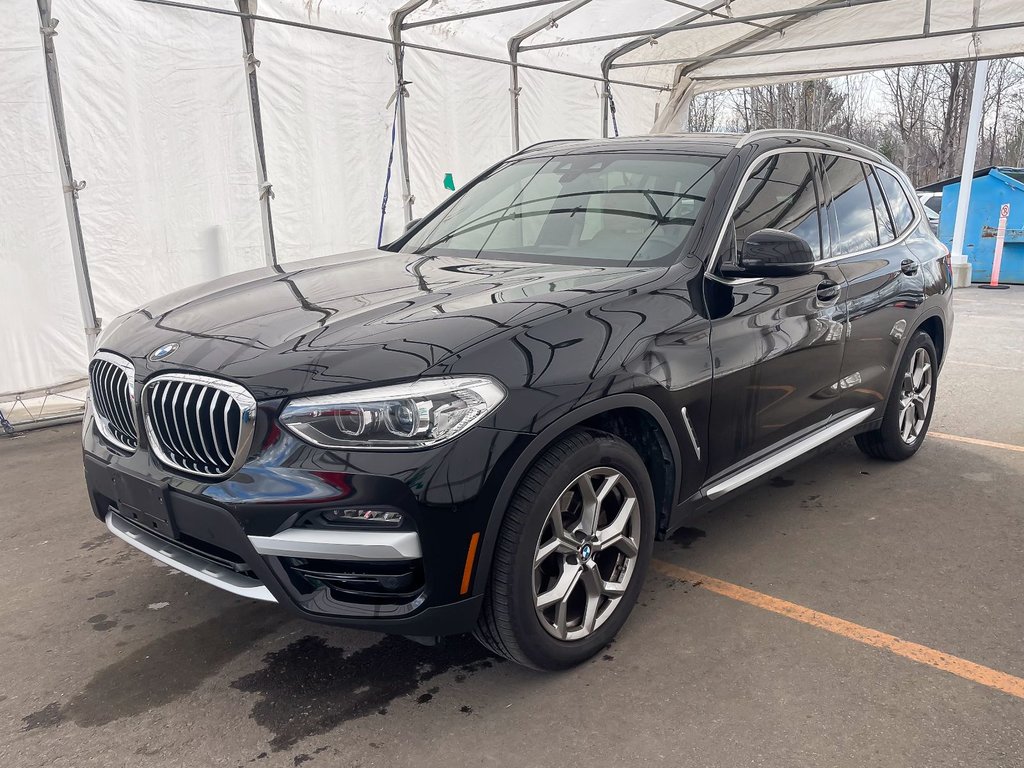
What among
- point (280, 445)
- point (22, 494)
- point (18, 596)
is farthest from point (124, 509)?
point (22, 494)

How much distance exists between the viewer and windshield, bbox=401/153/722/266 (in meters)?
3.25

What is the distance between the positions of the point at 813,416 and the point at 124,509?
2761 mm

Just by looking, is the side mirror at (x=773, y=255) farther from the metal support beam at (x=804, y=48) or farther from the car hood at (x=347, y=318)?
the metal support beam at (x=804, y=48)

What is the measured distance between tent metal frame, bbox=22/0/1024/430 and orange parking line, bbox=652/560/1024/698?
16.1ft

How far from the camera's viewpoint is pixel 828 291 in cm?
361

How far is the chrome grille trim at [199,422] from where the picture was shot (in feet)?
7.59

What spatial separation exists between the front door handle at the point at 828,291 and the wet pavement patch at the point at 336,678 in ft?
6.69

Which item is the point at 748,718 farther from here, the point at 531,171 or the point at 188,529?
the point at 531,171

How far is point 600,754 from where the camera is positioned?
2330mm

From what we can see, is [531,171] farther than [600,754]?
Yes

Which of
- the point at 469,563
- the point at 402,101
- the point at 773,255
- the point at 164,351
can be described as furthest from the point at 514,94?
the point at 469,563

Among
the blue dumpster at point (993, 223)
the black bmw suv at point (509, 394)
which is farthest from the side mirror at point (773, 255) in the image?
the blue dumpster at point (993, 223)

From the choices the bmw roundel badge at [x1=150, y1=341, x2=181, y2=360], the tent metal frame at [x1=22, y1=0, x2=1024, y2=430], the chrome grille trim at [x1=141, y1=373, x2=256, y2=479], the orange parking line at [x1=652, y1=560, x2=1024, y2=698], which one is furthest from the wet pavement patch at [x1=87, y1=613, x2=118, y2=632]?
the tent metal frame at [x1=22, y1=0, x2=1024, y2=430]

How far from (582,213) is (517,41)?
255 inches
